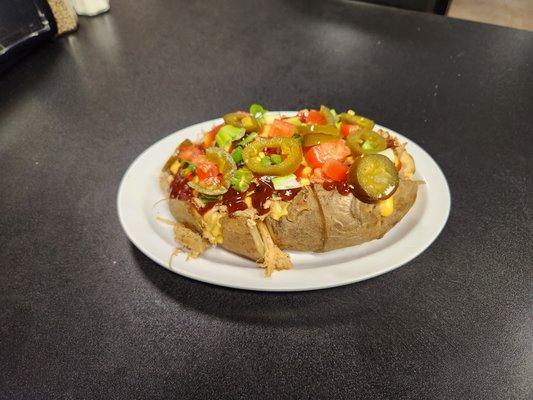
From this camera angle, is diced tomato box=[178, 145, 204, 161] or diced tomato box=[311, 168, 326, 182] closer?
diced tomato box=[311, 168, 326, 182]

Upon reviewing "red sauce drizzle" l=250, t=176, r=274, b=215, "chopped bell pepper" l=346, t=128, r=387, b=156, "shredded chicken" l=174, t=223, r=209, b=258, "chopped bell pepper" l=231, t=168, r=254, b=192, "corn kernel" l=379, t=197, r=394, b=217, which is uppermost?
"chopped bell pepper" l=346, t=128, r=387, b=156

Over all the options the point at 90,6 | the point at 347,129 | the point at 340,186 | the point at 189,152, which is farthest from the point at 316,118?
the point at 90,6

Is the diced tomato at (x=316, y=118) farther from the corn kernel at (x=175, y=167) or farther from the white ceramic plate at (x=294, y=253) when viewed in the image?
the corn kernel at (x=175, y=167)

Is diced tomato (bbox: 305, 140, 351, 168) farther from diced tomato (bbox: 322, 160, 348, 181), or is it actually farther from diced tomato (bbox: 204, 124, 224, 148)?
diced tomato (bbox: 204, 124, 224, 148)

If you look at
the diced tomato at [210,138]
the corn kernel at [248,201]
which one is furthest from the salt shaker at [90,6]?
the corn kernel at [248,201]

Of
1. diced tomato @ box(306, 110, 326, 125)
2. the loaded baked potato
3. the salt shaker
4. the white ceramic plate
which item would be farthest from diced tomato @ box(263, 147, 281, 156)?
the salt shaker

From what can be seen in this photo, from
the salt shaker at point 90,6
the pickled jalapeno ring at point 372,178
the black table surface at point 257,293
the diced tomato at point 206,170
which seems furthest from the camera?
the salt shaker at point 90,6

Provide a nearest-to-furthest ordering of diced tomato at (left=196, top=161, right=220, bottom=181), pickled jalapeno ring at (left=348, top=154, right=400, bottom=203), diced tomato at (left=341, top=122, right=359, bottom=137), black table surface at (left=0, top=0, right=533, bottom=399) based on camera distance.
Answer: black table surface at (left=0, top=0, right=533, bottom=399)
pickled jalapeno ring at (left=348, top=154, right=400, bottom=203)
diced tomato at (left=196, top=161, right=220, bottom=181)
diced tomato at (left=341, top=122, right=359, bottom=137)
